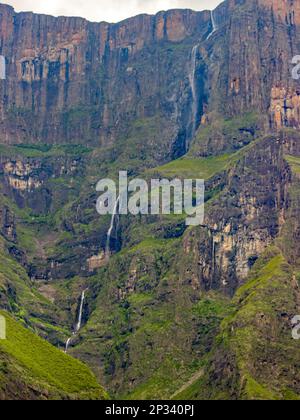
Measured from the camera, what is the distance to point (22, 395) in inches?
7643
